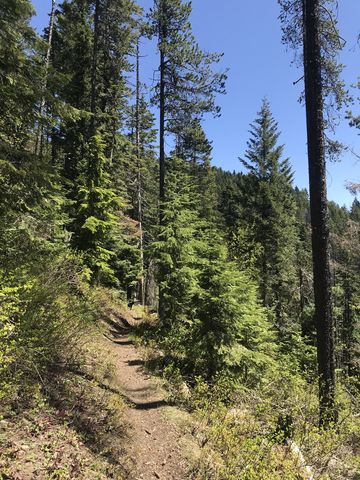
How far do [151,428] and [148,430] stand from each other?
0.13 m

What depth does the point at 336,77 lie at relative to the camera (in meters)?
8.58

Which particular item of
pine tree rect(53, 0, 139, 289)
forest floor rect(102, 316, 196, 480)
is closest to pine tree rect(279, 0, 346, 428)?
Answer: forest floor rect(102, 316, 196, 480)

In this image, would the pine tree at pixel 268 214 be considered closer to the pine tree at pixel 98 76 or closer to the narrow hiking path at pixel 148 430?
the pine tree at pixel 98 76

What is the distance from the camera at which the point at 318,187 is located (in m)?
8.06

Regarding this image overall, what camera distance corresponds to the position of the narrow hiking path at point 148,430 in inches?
230

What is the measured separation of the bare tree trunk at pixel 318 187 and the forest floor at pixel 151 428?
125 inches

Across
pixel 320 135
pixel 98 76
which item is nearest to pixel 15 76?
pixel 320 135

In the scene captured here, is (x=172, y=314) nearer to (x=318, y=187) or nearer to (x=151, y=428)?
(x=151, y=428)

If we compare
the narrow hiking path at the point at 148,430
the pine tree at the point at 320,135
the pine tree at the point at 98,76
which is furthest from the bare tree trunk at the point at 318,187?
the pine tree at the point at 98,76

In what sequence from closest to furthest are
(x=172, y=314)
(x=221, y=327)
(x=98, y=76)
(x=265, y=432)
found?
1. (x=265, y=432)
2. (x=221, y=327)
3. (x=172, y=314)
4. (x=98, y=76)

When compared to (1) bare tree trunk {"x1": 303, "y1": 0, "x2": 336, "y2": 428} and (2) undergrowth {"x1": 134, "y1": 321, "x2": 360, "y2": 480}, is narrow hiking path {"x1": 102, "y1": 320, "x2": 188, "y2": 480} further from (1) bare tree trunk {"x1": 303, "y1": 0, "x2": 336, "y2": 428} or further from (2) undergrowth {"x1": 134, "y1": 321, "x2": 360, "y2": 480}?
(1) bare tree trunk {"x1": 303, "y1": 0, "x2": 336, "y2": 428}

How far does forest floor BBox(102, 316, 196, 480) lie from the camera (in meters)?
5.89

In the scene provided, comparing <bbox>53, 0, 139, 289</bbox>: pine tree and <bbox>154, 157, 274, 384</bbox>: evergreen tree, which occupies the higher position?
<bbox>53, 0, 139, 289</bbox>: pine tree

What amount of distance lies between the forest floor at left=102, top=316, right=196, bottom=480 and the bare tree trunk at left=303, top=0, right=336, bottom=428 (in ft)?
10.4
